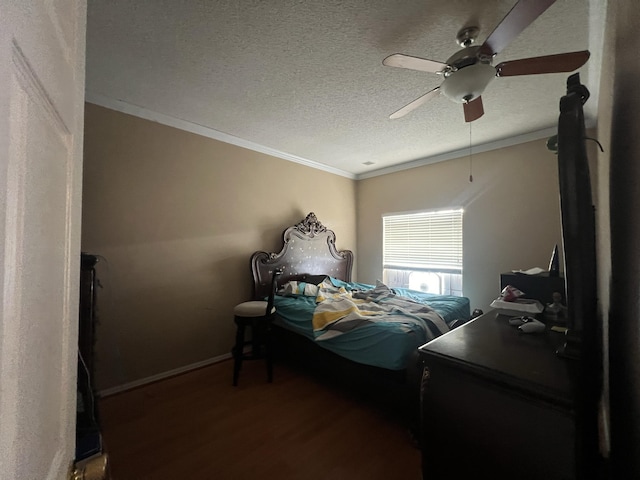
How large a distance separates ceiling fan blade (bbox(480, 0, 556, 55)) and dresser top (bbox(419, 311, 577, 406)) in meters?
1.38

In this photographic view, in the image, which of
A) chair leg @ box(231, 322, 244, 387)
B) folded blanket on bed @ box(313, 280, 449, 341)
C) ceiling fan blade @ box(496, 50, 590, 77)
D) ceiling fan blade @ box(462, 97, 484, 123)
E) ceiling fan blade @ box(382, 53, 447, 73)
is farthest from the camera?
chair leg @ box(231, 322, 244, 387)

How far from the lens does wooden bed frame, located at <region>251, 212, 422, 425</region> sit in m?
1.86

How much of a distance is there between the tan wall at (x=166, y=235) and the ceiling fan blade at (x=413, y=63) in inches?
89.1

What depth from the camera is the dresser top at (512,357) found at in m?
0.76

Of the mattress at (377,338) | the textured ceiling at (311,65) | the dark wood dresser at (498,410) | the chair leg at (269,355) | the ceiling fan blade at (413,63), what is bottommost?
the chair leg at (269,355)

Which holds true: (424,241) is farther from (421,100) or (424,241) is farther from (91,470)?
(91,470)

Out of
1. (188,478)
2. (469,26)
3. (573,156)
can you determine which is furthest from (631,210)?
(188,478)

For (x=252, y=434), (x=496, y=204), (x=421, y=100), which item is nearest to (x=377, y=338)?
(x=252, y=434)

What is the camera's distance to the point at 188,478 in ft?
4.85

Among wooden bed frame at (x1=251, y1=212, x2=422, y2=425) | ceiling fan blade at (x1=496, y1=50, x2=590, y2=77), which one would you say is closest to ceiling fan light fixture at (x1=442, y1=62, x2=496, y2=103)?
ceiling fan blade at (x1=496, y1=50, x2=590, y2=77)

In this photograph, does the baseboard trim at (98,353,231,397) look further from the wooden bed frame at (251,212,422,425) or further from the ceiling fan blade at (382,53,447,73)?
the ceiling fan blade at (382,53,447,73)

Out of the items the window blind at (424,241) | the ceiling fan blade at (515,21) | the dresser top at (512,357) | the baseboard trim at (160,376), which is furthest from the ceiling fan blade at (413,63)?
the baseboard trim at (160,376)

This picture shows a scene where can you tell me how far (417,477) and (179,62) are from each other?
312 cm

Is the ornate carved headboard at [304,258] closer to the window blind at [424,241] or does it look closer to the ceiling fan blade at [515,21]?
the window blind at [424,241]
